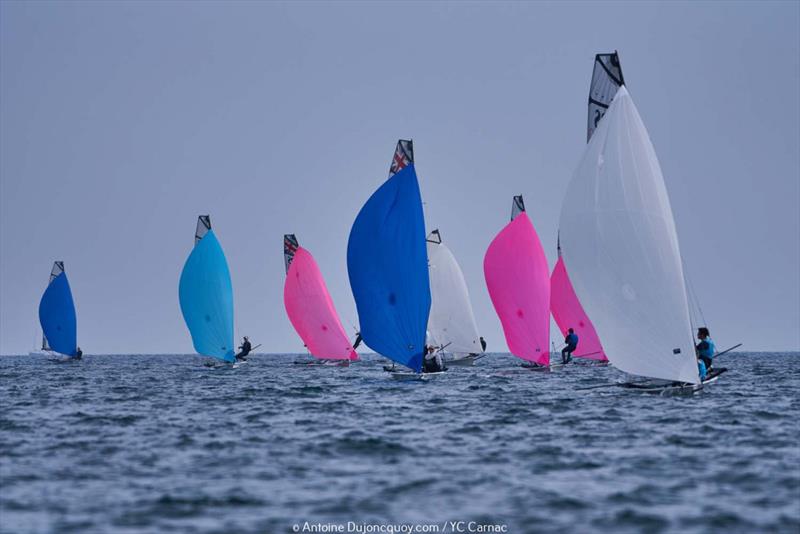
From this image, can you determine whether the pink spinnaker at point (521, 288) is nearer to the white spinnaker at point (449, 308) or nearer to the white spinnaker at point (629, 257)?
the white spinnaker at point (449, 308)

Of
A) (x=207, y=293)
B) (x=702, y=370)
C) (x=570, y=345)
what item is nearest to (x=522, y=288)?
(x=570, y=345)

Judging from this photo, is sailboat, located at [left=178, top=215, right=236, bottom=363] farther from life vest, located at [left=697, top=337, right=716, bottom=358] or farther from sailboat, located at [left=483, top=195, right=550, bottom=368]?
life vest, located at [left=697, top=337, right=716, bottom=358]

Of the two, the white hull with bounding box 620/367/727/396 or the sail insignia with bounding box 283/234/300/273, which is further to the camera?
the sail insignia with bounding box 283/234/300/273

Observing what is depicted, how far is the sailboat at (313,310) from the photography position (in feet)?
221

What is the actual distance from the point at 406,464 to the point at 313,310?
49.1 m

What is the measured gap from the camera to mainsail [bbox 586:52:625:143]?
105ft

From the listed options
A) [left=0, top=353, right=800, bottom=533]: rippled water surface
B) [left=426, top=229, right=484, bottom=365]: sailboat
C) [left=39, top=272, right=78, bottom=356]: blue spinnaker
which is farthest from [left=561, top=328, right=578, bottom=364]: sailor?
[left=39, top=272, right=78, bottom=356]: blue spinnaker

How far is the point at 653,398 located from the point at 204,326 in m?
36.3

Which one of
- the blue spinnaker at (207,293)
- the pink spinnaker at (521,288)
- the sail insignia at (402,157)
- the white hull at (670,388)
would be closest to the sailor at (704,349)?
the white hull at (670,388)

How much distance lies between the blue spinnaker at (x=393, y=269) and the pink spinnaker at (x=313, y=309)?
26992 mm

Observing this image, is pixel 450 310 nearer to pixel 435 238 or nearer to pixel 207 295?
pixel 435 238

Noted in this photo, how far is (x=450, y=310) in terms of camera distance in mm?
62781

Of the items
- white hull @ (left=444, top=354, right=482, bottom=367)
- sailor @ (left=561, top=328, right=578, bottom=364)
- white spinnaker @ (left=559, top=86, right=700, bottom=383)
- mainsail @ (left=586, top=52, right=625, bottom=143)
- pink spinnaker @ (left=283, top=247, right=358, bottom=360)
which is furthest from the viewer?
pink spinnaker @ (left=283, top=247, right=358, bottom=360)

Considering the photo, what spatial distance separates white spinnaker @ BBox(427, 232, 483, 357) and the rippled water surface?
29.4m
